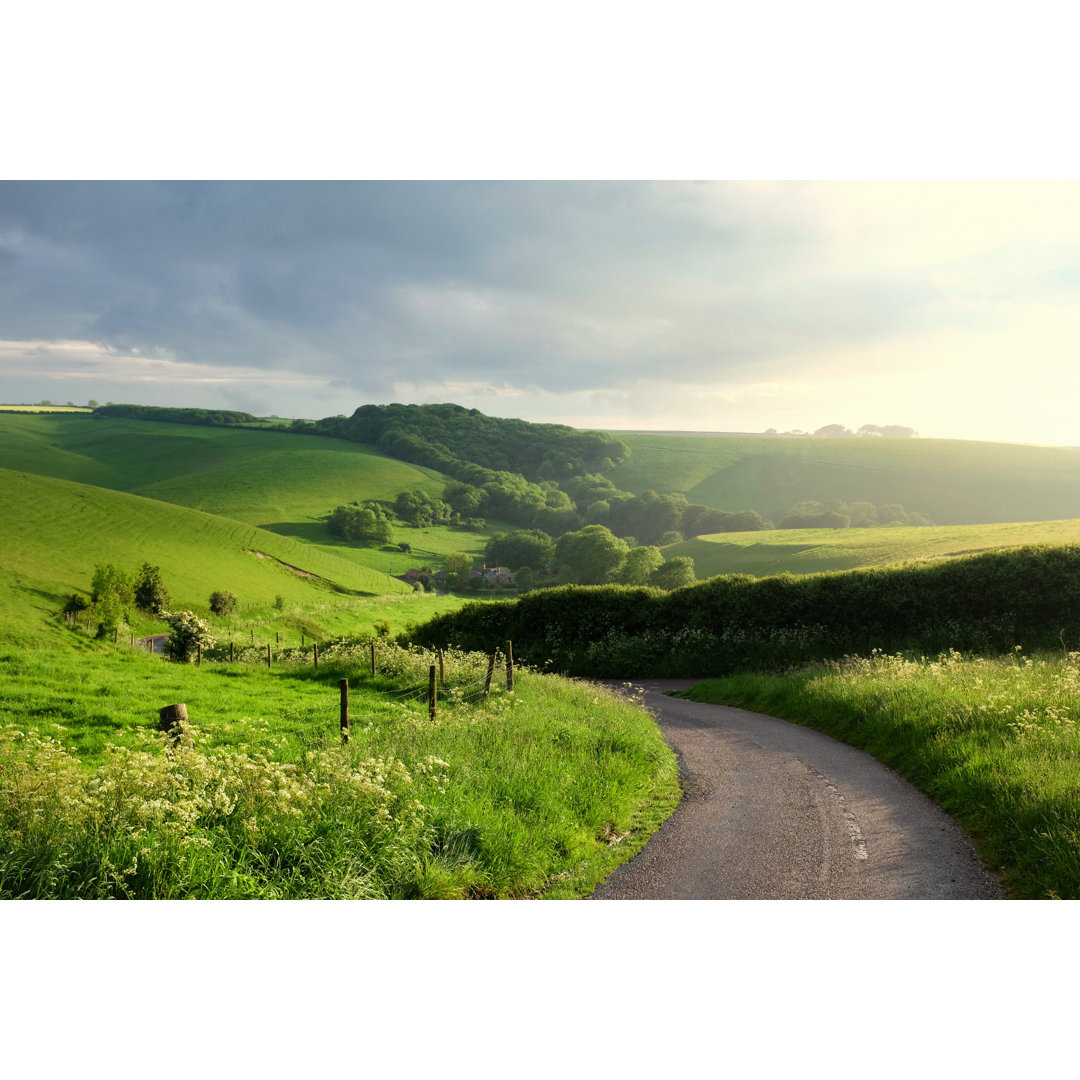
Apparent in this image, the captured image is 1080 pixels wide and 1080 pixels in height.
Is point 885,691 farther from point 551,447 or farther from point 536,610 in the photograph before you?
point 551,447

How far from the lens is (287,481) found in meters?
104

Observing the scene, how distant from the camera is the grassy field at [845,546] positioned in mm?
36688

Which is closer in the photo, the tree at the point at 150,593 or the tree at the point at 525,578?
the tree at the point at 150,593

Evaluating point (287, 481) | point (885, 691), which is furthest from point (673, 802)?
point (287, 481)

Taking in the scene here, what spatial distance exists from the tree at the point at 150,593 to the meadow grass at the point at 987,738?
40420mm

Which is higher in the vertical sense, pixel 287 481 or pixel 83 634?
pixel 287 481

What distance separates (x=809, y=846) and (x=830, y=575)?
18.7m

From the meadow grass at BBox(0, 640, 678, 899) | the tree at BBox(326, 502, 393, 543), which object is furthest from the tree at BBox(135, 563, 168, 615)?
the tree at BBox(326, 502, 393, 543)

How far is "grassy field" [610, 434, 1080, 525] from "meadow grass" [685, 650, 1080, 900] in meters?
88.8

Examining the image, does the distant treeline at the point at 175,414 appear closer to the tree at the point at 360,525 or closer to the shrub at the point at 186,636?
the tree at the point at 360,525

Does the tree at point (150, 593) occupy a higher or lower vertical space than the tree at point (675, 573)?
lower

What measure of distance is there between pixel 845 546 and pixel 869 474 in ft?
244

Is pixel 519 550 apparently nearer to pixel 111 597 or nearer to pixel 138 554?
pixel 138 554

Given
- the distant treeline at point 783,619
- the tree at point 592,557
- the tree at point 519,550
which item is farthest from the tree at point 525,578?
the distant treeline at point 783,619
